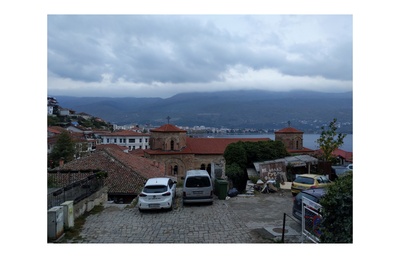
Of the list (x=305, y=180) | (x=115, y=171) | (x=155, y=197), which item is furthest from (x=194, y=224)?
(x=115, y=171)

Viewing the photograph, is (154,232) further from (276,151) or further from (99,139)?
(99,139)

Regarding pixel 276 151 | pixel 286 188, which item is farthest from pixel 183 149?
pixel 286 188

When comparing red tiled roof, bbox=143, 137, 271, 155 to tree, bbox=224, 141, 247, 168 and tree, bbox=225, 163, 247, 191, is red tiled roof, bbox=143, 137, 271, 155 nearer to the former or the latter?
tree, bbox=224, 141, 247, 168

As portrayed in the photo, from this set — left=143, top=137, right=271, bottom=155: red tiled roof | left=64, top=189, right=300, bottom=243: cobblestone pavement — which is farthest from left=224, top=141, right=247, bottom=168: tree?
left=143, top=137, right=271, bottom=155: red tiled roof

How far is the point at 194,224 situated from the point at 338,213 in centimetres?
482

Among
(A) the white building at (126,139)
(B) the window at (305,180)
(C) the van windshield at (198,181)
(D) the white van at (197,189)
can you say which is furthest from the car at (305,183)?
(A) the white building at (126,139)

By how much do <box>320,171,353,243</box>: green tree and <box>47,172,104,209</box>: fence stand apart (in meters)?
7.38

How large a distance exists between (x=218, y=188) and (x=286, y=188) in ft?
16.7

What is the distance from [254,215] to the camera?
36.5 ft

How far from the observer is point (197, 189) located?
1292 cm

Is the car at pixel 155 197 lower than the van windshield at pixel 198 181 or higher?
lower

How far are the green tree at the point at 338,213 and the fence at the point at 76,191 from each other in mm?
7377

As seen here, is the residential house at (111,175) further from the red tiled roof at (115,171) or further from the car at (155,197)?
the car at (155,197)

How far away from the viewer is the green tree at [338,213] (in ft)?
20.2
